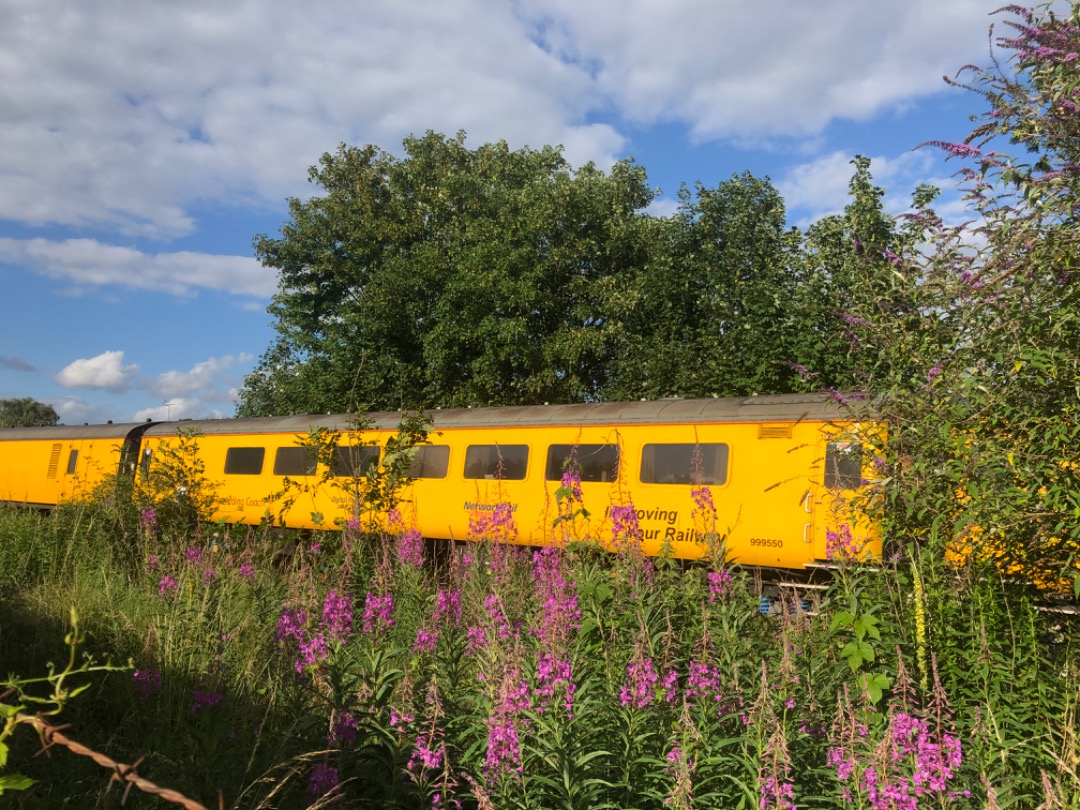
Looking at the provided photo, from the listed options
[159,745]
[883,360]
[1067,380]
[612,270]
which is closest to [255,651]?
[159,745]

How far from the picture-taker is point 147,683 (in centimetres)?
446

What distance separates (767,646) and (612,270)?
18.9m

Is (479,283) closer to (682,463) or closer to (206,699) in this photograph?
(682,463)

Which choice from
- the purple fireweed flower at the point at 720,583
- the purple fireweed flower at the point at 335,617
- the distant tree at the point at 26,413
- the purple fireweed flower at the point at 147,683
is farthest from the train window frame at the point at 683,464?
the distant tree at the point at 26,413

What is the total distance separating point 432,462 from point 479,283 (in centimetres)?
844

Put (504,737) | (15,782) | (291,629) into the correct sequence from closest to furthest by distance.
Answer: (15,782)
(504,737)
(291,629)

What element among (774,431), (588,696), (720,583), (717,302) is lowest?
(588,696)

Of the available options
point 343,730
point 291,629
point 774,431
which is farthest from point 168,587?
point 774,431

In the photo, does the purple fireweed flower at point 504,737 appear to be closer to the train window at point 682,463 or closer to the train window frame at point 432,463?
the train window at point 682,463

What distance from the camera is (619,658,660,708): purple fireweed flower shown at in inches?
128

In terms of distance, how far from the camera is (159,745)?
4.10m

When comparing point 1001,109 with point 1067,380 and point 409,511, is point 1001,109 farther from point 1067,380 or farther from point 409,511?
point 409,511

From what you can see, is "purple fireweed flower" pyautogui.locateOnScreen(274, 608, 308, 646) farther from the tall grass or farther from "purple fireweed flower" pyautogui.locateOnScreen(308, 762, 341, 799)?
"purple fireweed flower" pyautogui.locateOnScreen(308, 762, 341, 799)

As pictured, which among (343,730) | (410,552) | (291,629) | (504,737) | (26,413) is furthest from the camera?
(26,413)
